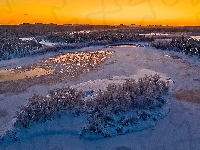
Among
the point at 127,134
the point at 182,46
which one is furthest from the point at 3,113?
the point at 182,46

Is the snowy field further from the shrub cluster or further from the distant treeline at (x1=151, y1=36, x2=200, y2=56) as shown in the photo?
the distant treeline at (x1=151, y1=36, x2=200, y2=56)

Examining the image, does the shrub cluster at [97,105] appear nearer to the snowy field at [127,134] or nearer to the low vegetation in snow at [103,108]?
the low vegetation in snow at [103,108]

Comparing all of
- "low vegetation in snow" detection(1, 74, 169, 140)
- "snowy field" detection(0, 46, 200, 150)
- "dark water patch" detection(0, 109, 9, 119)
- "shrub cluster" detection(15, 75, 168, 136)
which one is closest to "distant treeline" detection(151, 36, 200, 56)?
"snowy field" detection(0, 46, 200, 150)

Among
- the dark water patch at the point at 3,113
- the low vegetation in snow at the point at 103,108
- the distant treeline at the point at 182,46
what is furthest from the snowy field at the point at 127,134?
the distant treeline at the point at 182,46

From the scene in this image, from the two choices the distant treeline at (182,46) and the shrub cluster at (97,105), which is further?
the distant treeline at (182,46)

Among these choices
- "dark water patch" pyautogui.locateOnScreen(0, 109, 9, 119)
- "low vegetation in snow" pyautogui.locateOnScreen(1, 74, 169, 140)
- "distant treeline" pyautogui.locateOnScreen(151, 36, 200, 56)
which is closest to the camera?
"low vegetation in snow" pyautogui.locateOnScreen(1, 74, 169, 140)

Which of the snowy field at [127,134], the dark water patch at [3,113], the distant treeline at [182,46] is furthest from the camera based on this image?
the distant treeline at [182,46]

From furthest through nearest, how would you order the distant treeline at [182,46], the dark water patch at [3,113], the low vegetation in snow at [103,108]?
the distant treeline at [182,46] → the dark water patch at [3,113] → the low vegetation in snow at [103,108]

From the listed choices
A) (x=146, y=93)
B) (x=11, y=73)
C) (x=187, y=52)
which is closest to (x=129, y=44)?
(x=187, y=52)
